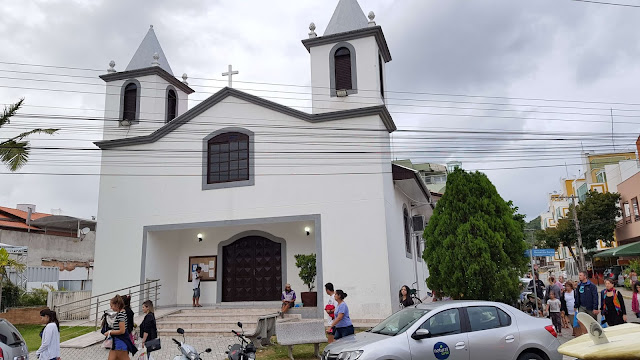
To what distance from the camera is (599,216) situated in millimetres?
39750

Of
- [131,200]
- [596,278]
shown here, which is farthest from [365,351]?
[596,278]

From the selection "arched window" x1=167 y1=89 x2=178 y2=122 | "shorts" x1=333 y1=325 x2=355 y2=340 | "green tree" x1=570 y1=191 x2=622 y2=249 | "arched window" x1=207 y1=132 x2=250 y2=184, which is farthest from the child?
"green tree" x1=570 y1=191 x2=622 y2=249

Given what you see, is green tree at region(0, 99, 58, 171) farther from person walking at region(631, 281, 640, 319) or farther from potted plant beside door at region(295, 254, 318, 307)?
person walking at region(631, 281, 640, 319)

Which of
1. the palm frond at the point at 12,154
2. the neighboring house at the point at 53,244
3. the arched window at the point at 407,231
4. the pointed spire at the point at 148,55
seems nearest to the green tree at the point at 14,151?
the palm frond at the point at 12,154

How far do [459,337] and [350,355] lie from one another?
68.6 inches

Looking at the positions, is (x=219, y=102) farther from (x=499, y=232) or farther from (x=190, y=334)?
(x=499, y=232)

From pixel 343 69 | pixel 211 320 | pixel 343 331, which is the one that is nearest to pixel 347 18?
pixel 343 69

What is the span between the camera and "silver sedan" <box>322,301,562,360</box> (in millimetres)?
7387

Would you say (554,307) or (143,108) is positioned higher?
(143,108)

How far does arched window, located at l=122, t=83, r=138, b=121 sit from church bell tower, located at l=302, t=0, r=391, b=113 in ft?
24.5

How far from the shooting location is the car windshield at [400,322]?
25.7 ft

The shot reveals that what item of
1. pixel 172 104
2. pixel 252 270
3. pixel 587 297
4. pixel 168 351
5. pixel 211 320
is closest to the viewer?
pixel 587 297

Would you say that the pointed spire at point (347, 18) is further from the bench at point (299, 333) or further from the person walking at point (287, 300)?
the bench at point (299, 333)

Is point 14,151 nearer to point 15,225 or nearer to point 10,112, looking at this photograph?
point 10,112
